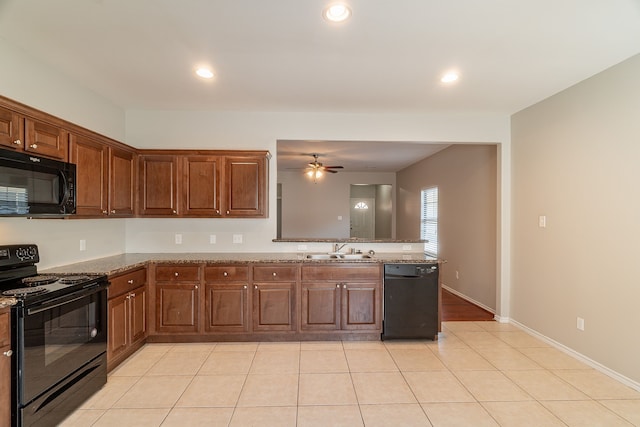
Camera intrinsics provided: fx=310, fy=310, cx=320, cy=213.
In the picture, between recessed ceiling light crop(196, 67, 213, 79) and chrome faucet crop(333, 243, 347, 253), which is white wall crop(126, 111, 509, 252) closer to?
chrome faucet crop(333, 243, 347, 253)

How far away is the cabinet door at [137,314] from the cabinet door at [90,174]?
0.86 metres

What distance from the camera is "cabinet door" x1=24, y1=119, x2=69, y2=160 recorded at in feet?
7.21

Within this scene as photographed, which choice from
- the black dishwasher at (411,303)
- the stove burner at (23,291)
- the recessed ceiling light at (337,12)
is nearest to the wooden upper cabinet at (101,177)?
the stove burner at (23,291)

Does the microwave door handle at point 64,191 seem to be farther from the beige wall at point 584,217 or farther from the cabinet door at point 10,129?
the beige wall at point 584,217

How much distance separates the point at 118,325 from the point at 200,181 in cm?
163

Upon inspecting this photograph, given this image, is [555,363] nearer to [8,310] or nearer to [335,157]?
[8,310]

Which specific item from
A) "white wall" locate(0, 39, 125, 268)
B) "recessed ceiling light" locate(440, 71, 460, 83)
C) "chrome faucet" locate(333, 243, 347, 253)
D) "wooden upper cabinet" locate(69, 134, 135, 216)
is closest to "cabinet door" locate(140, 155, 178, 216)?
"wooden upper cabinet" locate(69, 134, 135, 216)

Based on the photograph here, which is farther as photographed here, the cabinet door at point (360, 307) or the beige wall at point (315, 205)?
the beige wall at point (315, 205)

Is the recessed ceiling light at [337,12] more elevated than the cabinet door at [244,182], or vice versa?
the recessed ceiling light at [337,12]

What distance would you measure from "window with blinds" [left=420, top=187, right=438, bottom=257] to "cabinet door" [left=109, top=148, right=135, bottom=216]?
16.4 ft

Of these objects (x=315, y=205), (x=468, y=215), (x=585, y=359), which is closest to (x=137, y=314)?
(x=585, y=359)

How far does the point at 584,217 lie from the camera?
116 inches

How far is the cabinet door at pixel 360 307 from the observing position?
3400 mm

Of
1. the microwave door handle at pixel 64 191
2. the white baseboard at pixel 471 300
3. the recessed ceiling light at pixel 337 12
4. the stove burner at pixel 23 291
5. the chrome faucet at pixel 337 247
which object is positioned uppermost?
the recessed ceiling light at pixel 337 12
